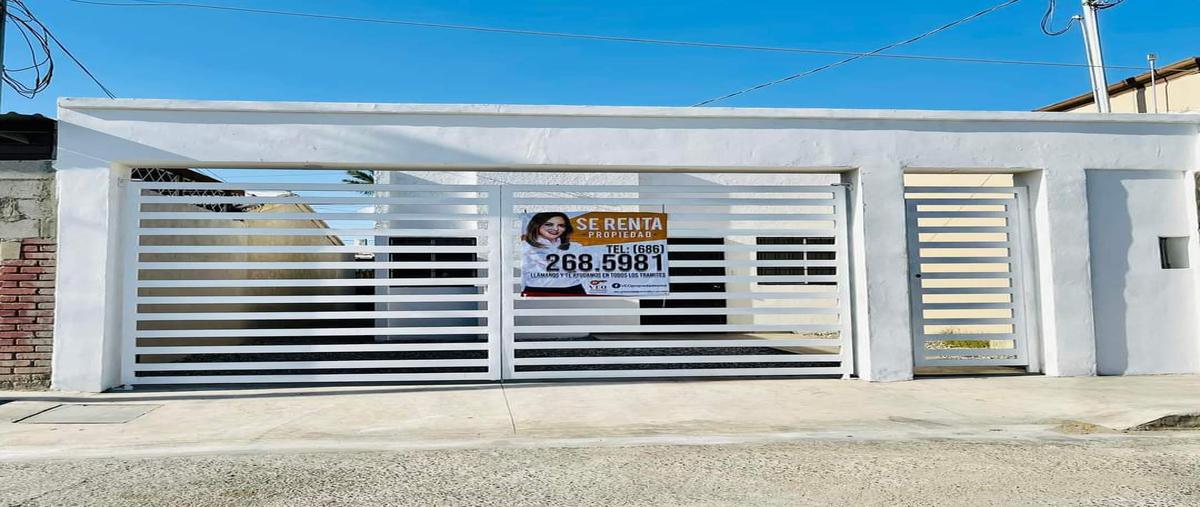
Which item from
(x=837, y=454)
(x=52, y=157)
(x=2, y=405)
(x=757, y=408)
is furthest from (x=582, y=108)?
(x=2, y=405)

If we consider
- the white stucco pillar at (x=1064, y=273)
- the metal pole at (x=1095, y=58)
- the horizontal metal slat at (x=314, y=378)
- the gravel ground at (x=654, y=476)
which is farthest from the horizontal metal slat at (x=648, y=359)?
the metal pole at (x=1095, y=58)

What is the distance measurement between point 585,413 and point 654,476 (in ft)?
6.98

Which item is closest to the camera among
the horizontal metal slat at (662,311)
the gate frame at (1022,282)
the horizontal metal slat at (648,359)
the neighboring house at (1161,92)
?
the horizontal metal slat at (662,311)

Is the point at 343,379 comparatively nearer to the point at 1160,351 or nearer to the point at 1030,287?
the point at 1030,287

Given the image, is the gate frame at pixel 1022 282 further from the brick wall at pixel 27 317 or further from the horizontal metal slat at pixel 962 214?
the brick wall at pixel 27 317

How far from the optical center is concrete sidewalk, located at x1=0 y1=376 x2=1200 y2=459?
5.65 m

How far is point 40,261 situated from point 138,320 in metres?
1.02

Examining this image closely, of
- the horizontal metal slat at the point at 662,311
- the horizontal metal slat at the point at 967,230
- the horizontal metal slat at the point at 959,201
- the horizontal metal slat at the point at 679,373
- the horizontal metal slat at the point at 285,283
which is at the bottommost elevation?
the horizontal metal slat at the point at 679,373

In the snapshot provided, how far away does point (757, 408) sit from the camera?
6906 mm

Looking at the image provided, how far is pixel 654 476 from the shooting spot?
4.57 meters

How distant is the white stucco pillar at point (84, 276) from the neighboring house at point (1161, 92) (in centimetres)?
1512

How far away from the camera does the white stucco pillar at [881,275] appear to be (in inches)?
336

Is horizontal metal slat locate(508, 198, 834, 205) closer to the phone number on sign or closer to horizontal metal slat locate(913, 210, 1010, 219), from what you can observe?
the phone number on sign

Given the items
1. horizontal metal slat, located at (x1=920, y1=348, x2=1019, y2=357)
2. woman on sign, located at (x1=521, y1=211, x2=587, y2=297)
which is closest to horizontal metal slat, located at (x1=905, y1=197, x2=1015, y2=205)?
horizontal metal slat, located at (x1=920, y1=348, x2=1019, y2=357)
